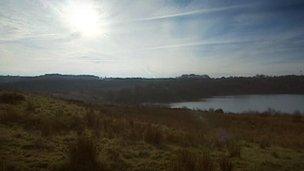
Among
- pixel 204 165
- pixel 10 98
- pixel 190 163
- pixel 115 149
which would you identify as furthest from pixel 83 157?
pixel 10 98

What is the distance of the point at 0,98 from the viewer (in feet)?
71.7

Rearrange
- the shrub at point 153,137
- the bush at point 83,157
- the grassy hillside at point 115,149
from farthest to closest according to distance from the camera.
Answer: the shrub at point 153,137
the grassy hillside at point 115,149
the bush at point 83,157

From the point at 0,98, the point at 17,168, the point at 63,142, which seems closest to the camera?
the point at 17,168

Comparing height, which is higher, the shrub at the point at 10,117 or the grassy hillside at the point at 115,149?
the shrub at the point at 10,117

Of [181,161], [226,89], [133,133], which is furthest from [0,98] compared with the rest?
[226,89]

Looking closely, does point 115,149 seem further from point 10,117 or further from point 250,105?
point 250,105

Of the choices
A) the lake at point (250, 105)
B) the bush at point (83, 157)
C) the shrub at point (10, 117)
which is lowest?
the lake at point (250, 105)

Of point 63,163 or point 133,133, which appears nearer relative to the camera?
point 63,163

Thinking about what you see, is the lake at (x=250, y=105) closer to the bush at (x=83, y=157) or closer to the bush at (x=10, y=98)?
the bush at (x=10, y=98)

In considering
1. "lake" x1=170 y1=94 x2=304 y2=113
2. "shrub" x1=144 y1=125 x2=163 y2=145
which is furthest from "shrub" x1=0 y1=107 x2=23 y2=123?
"lake" x1=170 y1=94 x2=304 y2=113

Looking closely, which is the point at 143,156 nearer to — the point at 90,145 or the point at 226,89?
the point at 90,145

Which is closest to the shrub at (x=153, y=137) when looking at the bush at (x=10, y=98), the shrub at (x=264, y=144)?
the shrub at (x=264, y=144)

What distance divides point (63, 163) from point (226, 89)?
172098 mm

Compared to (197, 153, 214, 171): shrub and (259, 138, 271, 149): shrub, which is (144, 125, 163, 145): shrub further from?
(259, 138, 271, 149): shrub
